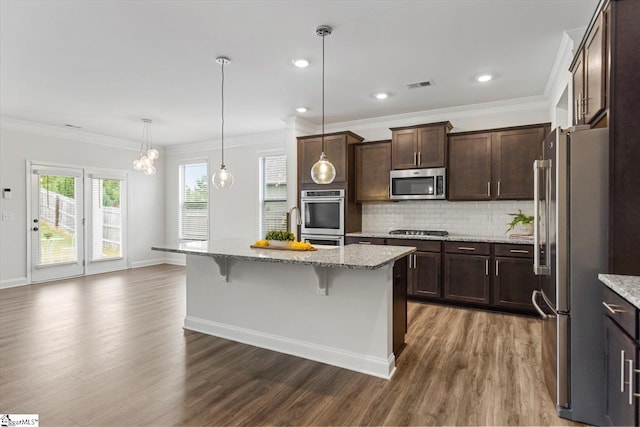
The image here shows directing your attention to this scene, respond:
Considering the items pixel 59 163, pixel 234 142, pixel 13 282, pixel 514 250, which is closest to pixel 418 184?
pixel 514 250

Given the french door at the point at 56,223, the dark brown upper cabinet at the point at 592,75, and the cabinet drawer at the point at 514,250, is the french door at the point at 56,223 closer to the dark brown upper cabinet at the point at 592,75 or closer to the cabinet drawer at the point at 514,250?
the cabinet drawer at the point at 514,250

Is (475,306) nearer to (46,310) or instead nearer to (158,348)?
(158,348)

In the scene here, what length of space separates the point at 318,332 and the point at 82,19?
3.08 metres

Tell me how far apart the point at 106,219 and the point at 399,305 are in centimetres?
642

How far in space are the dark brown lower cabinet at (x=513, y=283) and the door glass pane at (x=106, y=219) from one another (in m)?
6.96

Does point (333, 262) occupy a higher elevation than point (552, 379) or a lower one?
higher

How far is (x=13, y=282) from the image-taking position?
5734 mm

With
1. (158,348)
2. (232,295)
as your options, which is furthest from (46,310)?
(232,295)

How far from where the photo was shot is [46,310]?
4.39 meters

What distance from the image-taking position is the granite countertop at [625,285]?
151cm

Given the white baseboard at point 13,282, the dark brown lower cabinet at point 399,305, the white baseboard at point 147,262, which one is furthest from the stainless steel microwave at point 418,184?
the white baseboard at point 13,282

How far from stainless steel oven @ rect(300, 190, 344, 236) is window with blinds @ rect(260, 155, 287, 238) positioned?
3.67 ft


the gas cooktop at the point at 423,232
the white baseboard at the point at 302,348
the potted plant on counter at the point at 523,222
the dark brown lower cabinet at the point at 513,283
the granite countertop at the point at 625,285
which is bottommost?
the white baseboard at the point at 302,348

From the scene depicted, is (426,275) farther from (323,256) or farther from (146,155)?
(146,155)
